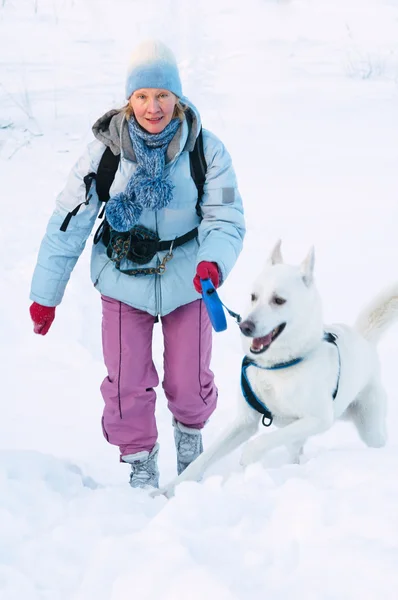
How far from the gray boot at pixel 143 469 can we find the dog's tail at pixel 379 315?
108cm

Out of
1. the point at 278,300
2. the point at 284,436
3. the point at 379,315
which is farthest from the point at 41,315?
the point at 379,315

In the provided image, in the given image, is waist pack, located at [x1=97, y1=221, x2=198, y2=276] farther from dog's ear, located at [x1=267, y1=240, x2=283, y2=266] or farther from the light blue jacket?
dog's ear, located at [x1=267, y1=240, x2=283, y2=266]

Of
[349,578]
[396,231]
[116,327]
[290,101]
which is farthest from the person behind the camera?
[290,101]

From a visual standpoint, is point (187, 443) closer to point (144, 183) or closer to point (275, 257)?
point (275, 257)

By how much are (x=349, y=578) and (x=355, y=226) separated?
14.7 feet

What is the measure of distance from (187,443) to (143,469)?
0.81 ft

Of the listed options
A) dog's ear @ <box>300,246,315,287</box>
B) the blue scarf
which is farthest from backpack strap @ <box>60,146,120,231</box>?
dog's ear @ <box>300,246,315,287</box>

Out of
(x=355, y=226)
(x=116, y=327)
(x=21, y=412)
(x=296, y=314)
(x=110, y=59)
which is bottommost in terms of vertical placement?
(x=21, y=412)

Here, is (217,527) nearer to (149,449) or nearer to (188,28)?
(149,449)

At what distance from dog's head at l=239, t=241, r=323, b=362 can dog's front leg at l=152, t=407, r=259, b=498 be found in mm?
267

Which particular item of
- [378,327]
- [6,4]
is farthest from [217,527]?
[6,4]

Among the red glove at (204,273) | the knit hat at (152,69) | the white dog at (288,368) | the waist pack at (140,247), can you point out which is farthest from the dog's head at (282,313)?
the knit hat at (152,69)

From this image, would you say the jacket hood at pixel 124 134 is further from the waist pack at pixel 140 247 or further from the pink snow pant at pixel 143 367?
the pink snow pant at pixel 143 367

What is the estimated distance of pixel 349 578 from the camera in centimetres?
145
